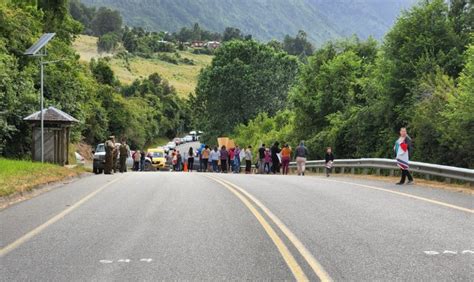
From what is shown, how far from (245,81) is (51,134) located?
1692 inches

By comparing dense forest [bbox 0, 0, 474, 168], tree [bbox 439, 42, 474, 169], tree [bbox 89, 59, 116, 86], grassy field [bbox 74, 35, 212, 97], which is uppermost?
grassy field [bbox 74, 35, 212, 97]

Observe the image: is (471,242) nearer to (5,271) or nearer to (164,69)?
(5,271)

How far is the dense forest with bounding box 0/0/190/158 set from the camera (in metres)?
34.6

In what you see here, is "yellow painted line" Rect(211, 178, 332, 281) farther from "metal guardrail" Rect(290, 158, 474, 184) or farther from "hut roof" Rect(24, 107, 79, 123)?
"hut roof" Rect(24, 107, 79, 123)

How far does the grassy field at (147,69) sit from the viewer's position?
156 metres

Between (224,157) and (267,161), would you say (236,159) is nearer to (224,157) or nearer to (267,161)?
(224,157)

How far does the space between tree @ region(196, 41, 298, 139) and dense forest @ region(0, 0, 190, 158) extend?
38.8 ft

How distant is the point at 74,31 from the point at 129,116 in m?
19.7

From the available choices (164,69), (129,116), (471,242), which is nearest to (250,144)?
(129,116)

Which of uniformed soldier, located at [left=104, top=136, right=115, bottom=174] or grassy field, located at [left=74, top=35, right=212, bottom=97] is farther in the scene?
grassy field, located at [left=74, top=35, right=212, bottom=97]

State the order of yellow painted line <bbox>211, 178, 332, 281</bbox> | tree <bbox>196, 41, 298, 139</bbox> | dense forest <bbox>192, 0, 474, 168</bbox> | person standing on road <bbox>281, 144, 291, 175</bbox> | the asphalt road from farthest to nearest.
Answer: tree <bbox>196, 41, 298, 139</bbox>
person standing on road <bbox>281, 144, 291, 175</bbox>
dense forest <bbox>192, 0, 474, 168</bbox>
the asphalt road
yellow painted line <bbox>211, 178, 332, 281</bbox>

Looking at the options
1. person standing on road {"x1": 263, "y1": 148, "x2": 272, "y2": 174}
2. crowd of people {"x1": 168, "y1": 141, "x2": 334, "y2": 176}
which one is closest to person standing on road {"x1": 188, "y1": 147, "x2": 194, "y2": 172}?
crowd of people {"x1": 168, "y1": 141, "x2": 334, "y2": 176}

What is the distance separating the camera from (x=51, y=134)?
101 ft

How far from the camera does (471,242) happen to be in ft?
30.0
